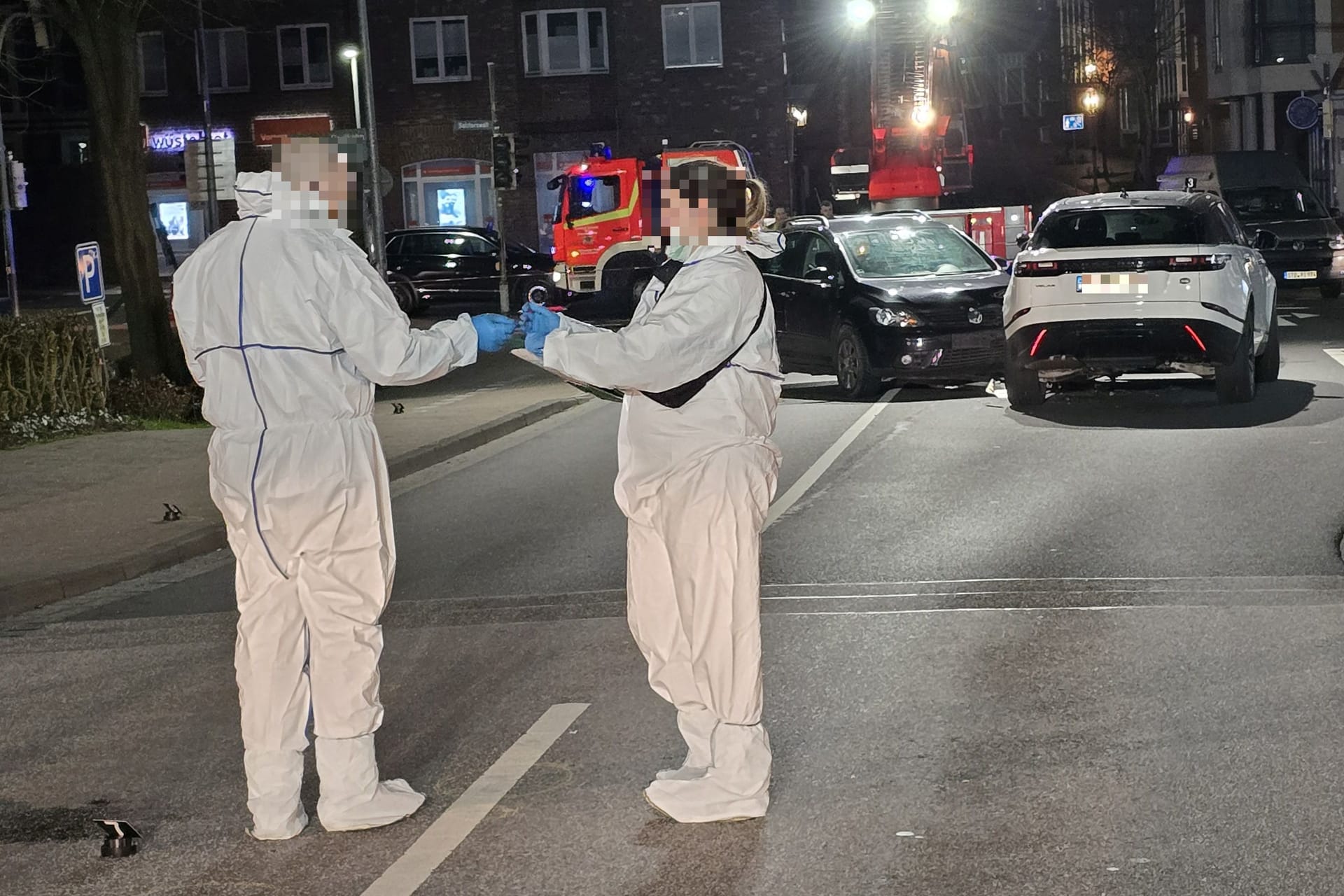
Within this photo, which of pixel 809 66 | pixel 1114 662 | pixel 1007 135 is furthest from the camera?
pixel 1007 135

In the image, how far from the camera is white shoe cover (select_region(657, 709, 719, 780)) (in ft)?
18.4

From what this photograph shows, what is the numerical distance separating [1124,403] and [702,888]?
40.6 feet

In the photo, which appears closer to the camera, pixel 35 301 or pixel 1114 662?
pixel 1114 662

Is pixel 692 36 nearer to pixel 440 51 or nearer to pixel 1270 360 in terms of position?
pixel 440 51

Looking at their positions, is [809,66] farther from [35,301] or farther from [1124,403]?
[1124,403]

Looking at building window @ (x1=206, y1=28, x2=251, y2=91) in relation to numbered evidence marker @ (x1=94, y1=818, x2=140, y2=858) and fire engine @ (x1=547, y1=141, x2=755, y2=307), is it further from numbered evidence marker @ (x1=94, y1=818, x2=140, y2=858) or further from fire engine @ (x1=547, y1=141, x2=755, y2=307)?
numbered evidence marker @ (x1=94, y1=818, x2=140, y2=858)

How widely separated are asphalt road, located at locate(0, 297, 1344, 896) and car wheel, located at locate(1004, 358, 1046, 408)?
316cm

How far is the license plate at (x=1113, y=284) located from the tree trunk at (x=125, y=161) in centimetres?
906

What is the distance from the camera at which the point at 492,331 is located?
564cm

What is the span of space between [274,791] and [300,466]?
0.93m

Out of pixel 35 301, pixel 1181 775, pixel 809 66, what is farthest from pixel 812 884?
pixel 809 66

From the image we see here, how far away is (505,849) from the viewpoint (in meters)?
5.34

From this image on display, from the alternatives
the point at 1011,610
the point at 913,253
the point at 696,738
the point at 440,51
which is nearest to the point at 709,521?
A: the point at 696,738

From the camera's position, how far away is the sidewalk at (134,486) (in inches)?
417
